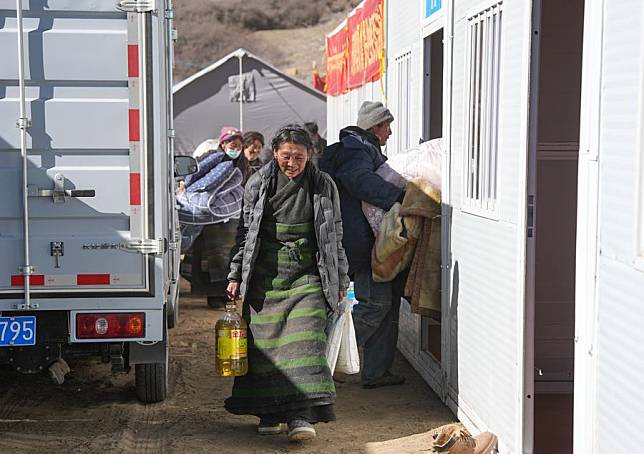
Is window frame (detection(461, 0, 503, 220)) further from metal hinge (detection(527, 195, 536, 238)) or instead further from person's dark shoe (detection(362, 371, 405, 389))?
person's dark shoe (detection(362, 371, 405, 389))

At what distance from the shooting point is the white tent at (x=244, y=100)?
906 inches

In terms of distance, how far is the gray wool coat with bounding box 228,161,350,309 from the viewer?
6336mm

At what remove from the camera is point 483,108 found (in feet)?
20.5

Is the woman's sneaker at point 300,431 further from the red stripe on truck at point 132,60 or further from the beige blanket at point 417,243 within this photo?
the red stripe on truck at point 132,60

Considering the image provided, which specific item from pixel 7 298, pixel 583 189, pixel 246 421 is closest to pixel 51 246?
pixel 7 298

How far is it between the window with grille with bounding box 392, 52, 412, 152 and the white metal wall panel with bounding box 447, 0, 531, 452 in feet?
7.54

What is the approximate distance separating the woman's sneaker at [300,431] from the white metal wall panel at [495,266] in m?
0.90

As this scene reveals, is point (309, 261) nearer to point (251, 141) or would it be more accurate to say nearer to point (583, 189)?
point (583, 189)

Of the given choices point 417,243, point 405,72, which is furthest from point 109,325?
point 405,72

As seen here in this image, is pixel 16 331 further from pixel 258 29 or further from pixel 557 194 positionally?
pixel 258 29

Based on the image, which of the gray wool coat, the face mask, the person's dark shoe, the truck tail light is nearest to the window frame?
the gray wool coat

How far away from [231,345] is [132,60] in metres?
1.63

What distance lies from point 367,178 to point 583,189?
3444 millimetres

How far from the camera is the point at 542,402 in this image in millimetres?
7223
